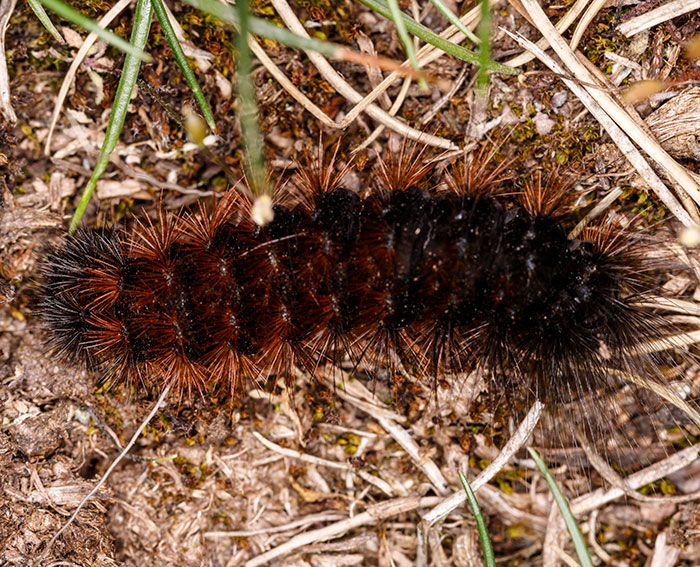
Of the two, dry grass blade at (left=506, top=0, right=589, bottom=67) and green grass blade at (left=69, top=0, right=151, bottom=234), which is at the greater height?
dry grass blade at (left=506, top=0, right=589, bottom=67)

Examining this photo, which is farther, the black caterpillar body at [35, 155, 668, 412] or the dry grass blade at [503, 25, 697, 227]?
the dry grass blade at [503, 25, 697, 227]

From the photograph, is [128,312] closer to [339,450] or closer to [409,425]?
[339,450]

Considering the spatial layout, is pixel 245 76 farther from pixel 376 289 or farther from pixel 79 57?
pixel 79 57

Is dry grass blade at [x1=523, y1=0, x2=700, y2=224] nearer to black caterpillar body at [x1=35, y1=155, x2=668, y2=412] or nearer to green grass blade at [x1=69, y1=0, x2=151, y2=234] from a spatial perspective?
black caterpillar body at [x1=35, y1=155, x2=668, y2=412]

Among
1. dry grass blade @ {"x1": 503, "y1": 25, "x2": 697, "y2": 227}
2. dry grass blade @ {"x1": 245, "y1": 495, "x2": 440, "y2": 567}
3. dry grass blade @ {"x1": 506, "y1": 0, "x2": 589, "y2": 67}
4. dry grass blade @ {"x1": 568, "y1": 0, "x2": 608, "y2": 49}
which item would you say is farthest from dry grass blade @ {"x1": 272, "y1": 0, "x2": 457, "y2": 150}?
dry grass blade @ {"x1": 245, "y1": 495, "x2": 440, "y2": 567}

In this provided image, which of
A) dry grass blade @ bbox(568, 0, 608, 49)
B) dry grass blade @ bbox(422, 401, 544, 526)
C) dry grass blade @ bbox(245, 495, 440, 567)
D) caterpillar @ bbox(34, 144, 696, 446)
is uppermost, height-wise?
dry grass blade @ bbox(568, 0, 608, 49)
